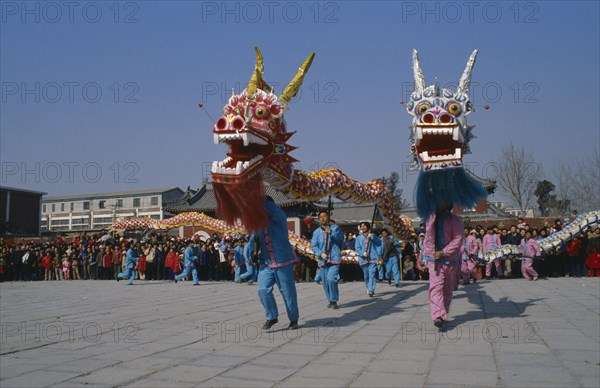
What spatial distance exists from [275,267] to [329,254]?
233 cm

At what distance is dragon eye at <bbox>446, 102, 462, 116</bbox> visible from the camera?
650 centimetres

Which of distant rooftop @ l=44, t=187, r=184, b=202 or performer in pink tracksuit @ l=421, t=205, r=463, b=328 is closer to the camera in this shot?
performer in pink tracksuit @ l=421, t=205, r=463, b=328

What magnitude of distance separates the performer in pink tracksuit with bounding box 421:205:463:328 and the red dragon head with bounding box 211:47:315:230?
2.08 m

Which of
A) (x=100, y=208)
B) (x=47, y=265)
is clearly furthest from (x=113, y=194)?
(x=47, y=265)

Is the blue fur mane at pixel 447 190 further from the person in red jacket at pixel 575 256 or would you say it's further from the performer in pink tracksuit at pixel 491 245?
the person in red jacket at pixel 575 256

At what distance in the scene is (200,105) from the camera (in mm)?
6488

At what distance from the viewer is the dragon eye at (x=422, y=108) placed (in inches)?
257

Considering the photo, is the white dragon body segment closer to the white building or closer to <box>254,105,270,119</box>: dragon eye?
<box>254,105,270,119</box>: dragon eye

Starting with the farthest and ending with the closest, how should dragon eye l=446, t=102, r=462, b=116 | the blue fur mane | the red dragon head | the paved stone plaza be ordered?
dragon eye l=446, t=102, r=462, b=116, the blue fur mane, the red dragon head, the paved stone plaza

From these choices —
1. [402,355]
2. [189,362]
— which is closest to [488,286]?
[402,355]

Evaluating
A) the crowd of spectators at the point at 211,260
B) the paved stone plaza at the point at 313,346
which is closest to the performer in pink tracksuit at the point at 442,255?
the paved stone plaza at the point at 313,346

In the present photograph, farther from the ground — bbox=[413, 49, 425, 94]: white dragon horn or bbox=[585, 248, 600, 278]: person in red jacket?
bbox=[413, 49, 425, 94]: white dragon horn

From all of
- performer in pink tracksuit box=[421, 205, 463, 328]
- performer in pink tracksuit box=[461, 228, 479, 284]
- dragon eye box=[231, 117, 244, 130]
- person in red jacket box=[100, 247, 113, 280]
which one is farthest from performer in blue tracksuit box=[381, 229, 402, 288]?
person in red jacket box=[100, 247, 113, 280]

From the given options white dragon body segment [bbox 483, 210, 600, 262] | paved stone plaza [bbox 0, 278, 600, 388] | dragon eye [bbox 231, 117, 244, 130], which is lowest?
paved stone plaza [bbox 0, 278, 600, 388]
